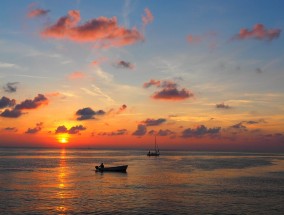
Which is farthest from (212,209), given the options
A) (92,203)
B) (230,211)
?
(92,203)

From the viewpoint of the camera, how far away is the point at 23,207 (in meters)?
43.1

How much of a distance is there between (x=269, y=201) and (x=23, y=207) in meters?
32.7

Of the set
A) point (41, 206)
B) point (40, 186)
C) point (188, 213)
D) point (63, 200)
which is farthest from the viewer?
point (40, 186)

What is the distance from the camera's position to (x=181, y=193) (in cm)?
5547

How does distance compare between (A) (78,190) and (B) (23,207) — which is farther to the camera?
(A) (78,190)

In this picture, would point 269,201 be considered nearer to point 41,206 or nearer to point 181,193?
point 181,193

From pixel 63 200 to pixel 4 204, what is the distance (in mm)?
7680

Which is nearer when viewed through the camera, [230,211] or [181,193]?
[230,211]

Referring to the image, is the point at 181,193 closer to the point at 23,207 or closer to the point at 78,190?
the point at 78,190

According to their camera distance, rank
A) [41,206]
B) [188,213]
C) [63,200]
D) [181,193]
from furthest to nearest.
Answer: [181,193], [63,200], [41,206], [188,213]

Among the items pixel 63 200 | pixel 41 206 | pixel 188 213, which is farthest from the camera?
pixel 63 200

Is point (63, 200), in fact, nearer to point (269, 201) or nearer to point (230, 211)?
point (230, 211)

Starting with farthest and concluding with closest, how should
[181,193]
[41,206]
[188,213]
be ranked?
[181,193], [41,206], [188,213]

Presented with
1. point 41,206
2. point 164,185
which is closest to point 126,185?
point 164,185
